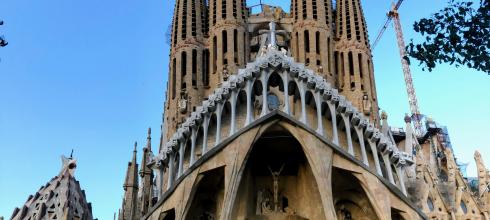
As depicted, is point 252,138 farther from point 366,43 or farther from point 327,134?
point 366,43

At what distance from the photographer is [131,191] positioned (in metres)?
30.2

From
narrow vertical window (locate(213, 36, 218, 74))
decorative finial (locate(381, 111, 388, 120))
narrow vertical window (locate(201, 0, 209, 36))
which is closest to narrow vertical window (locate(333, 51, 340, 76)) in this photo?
decorative finial (locate(381, 111, 388, 120))

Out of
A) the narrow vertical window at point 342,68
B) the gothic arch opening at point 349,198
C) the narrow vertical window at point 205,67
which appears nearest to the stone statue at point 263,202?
the gothic arch opening at point 349,198

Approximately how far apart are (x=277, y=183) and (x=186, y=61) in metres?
7.50

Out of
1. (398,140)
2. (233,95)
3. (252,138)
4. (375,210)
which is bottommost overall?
(375,210)

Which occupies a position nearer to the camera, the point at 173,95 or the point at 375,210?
the point at 375,210

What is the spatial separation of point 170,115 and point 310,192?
717 centimetres

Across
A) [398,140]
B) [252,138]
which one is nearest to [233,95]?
[252,138]

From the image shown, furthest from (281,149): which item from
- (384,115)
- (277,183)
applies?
(384,115)

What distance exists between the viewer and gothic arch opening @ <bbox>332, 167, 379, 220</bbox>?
2425 cm

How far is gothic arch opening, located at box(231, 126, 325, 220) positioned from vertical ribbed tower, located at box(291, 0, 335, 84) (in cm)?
487

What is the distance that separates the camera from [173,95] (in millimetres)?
29406

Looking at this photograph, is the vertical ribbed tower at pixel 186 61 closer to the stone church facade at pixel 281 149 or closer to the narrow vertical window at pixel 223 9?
the stone church facade at pixel 281 149

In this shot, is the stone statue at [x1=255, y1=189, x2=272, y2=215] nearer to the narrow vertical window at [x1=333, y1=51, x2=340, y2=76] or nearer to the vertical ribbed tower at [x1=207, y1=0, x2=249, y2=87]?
the vertical ribbed tower at [x1=207, y1=0, x2=249, y2=87]
